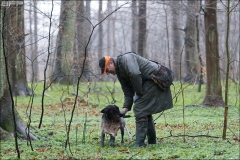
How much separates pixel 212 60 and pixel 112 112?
7557mm

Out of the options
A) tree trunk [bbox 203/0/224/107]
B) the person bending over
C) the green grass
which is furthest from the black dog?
tree trunk [bbox 203/0/224/107]

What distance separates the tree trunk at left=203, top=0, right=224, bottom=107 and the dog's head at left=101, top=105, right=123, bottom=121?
7.13 m

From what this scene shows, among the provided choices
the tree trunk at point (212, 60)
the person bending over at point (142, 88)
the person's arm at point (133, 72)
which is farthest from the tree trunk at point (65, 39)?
the person's arm at point (133, 72)

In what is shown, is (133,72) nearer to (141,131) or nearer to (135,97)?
(135,97)

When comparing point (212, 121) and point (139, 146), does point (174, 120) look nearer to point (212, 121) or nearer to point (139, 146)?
point (212, 121)

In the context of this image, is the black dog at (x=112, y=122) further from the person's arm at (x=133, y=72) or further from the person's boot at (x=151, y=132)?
the person's arm at (x=133, y=72)

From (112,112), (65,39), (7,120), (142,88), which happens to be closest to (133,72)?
(142,88)

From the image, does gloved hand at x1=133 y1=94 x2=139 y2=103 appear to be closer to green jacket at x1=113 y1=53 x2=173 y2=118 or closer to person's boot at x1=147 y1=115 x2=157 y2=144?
green jacket at x1=113 y1=53 x2=173 y2=118

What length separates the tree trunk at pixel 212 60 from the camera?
13.8m

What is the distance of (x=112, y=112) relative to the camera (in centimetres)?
710

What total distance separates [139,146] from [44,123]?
15.2 feet

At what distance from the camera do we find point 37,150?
7027 millimetres

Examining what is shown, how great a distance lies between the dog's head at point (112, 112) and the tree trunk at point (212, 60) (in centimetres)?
713

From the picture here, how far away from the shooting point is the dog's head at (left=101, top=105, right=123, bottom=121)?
708 cm
